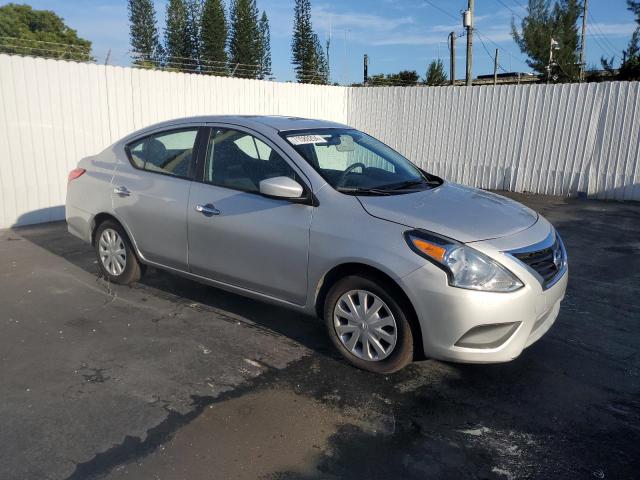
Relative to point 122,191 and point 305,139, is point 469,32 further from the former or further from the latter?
point 122,191

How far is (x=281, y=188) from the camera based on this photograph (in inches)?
151

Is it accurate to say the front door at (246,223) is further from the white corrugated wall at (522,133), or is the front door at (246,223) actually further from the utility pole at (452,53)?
the utility pole at (452,53)

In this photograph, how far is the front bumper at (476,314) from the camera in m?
3.19

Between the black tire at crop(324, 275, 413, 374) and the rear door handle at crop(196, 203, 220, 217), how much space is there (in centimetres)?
124

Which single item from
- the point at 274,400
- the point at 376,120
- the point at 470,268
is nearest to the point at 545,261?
the point at 470,268

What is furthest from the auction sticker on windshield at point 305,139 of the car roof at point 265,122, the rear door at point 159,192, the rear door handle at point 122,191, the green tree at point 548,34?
the green tree at point 548,34

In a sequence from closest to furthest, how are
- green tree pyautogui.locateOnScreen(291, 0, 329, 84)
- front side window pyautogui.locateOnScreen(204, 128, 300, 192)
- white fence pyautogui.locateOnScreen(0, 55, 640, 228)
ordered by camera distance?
front side window pyautogui.locateOnScreen(204, 128, 300, 192)
white fence pyautogui.locateOnScreen(0, 55, 640, 228)
green tree pyautogui.locateOnScreen(291, 0, 329, 84)

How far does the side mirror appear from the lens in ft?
12.5

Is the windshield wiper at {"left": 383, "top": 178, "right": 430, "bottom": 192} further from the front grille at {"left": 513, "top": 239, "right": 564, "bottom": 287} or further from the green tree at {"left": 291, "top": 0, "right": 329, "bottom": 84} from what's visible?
the green tree at {"left": 291, "top": 0, "right": 329, "bottom": 84}

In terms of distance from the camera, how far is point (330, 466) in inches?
109

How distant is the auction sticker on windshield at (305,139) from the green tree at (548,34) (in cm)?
3800

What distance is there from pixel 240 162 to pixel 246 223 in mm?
610

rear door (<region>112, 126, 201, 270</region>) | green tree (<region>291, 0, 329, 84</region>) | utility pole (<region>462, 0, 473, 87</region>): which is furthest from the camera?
green tree (<region>291, 0, 329, 84</region>)

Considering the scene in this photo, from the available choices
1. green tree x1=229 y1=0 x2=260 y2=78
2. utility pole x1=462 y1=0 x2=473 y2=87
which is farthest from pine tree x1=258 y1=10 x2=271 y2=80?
utility pole x1=462 y1=0 x2=473 y2=87
